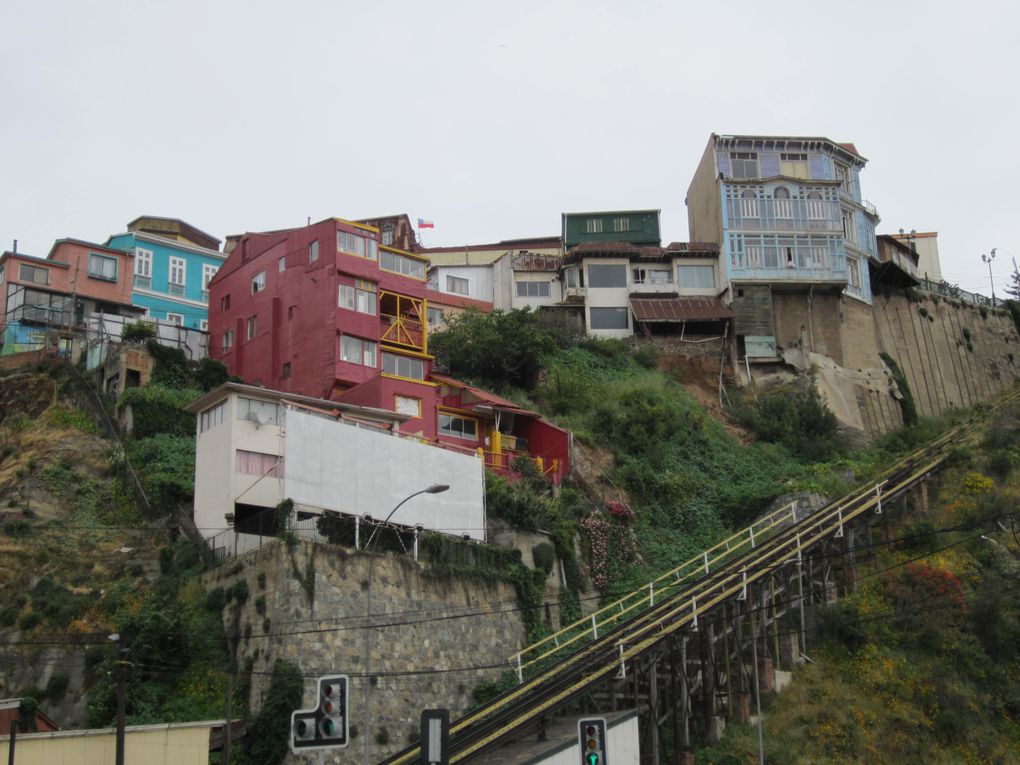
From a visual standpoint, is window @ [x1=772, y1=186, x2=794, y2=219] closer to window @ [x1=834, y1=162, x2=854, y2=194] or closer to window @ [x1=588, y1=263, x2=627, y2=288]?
window @ [x1=834, y1=162, x2=854, y2=194]

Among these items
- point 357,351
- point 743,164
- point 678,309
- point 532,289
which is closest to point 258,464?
point 357,351

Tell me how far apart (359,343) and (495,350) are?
10572 mm

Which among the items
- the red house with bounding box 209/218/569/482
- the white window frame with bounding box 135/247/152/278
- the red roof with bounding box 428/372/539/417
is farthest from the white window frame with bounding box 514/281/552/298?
the white window frame with bounding box 135/247/152/278

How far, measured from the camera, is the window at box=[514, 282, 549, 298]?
82062 millimetres

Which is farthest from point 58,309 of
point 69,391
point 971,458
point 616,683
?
point 971,458

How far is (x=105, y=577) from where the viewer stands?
45.3m

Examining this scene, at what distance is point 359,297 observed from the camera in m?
62.7

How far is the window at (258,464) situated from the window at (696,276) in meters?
40.2

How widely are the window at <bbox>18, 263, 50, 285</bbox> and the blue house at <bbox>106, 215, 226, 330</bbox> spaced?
5707 mm

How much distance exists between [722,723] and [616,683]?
4723 millimetres

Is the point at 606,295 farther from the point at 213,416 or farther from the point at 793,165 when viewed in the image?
the point at 213,416

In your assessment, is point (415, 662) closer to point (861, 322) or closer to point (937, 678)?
point (937, 678)

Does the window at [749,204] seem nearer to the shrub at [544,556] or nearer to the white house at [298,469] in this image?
the shrub at [544,556]

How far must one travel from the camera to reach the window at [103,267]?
73562 mm
